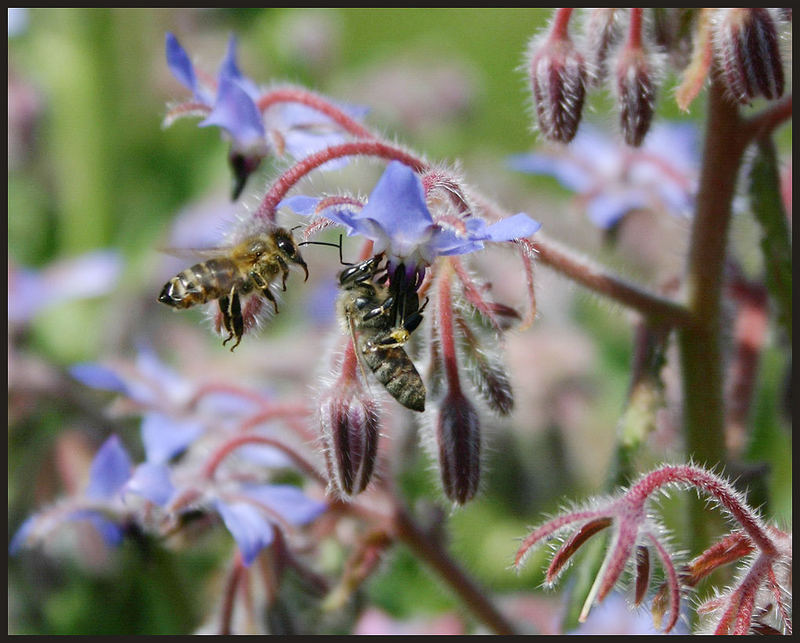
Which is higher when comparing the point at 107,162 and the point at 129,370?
the point at 107,162

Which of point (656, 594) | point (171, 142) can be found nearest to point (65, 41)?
point (171, 142)

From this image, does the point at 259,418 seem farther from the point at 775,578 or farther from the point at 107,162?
the point at 107,162

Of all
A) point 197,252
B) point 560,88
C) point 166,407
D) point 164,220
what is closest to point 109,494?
point 166,407

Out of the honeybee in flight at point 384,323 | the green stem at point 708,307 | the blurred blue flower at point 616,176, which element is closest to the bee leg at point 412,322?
the honeybee in flight at point 384,323

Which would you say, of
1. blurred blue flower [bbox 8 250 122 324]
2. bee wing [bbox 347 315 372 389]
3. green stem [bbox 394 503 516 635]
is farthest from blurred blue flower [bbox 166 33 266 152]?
blurred blue flower [bbox 8 250 122 324]

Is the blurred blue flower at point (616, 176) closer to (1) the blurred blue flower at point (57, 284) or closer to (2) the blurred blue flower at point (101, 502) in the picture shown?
(2) the blurred blue flower at point (101, 502)

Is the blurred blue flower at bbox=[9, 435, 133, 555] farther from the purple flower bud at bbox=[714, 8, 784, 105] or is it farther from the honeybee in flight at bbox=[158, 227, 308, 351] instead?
the purple flower bud at bbox=[714, 8, 784, 105]

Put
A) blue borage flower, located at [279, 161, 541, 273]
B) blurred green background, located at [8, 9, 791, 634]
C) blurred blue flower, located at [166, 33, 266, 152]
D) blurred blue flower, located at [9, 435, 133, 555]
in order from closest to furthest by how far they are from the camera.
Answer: blue borage flower, located at [279, 161, 541, 273], blurred blue flower, located at [166, 33, 266, 152], blurred blue flower, located at [9, 435, 133, 555], blurred green background, located at [8, 9, 791, 634]

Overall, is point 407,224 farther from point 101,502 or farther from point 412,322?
point 101,502
